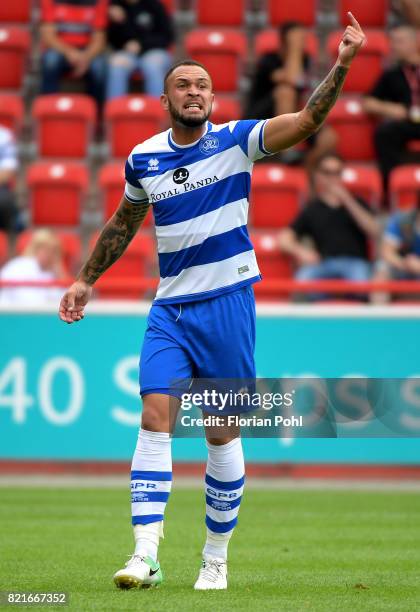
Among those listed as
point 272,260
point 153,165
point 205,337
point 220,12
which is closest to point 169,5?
point 220,12

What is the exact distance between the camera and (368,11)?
56.2 ft

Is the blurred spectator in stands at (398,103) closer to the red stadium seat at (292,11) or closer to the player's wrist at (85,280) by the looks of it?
the red stadium seat at (292,11)

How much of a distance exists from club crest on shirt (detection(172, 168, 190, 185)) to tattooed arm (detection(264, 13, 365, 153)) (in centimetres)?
40

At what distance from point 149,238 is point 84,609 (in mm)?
8897

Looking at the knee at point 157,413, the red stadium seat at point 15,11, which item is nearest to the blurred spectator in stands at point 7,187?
the red stadium seat at point 15,11

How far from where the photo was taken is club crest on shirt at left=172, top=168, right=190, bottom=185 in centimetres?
620

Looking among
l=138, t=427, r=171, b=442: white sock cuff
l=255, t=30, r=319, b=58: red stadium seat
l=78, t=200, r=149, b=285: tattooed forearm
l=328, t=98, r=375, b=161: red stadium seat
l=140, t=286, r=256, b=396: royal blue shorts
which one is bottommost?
l=138, t=427, r=171, b=442: white sock cuff

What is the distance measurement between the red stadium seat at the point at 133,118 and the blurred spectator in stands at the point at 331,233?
97.0 inches

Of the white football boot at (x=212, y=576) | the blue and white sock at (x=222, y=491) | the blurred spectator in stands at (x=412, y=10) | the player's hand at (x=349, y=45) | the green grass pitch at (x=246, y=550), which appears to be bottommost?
the green grass pitch at (x=246, y=550)

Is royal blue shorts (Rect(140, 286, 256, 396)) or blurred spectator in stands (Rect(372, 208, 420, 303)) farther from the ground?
blurred spectator in stands (Rect(372, 208, 420, 303))

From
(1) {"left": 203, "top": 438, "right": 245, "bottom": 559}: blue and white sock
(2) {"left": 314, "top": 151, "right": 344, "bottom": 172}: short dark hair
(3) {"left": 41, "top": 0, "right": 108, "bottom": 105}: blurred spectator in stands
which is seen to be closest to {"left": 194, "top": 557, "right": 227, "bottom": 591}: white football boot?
(1) {"left": 203, "top": 438, "right": 245, "bottom": 559}: blue and white sock

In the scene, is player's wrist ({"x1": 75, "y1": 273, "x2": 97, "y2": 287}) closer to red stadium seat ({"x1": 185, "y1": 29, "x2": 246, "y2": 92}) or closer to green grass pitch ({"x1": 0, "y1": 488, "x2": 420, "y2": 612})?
green grass pitch ({"x1": 0, "y1": 488, "x2": 420, "y2": 612})

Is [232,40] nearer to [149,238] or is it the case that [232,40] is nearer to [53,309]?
[149,238]

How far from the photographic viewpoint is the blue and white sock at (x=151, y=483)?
5996 mm
